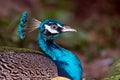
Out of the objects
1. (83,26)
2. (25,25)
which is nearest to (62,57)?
(25,25)

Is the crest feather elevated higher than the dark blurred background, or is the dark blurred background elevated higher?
the dark blurred background

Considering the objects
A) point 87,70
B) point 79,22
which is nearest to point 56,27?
point 87,70

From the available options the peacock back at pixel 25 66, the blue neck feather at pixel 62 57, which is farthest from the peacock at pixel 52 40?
the peacock back at pixel 25 66

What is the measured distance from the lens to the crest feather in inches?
133

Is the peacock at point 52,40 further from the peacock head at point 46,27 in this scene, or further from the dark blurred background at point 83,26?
the dark blurred background at point 83,26

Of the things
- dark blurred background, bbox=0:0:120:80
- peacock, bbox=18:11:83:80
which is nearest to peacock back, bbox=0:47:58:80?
peacock, bbox=18:11:83:80

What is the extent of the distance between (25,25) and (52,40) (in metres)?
0.25

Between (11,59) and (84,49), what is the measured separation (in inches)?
104

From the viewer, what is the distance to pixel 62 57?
11.6ft

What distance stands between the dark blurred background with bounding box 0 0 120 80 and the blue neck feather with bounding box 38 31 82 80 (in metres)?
1.13

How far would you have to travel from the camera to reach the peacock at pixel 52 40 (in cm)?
340

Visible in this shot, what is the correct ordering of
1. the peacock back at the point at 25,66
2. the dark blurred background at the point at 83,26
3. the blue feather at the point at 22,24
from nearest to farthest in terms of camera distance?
1. the peacock back at the point at 25,66
2. the blue feather at the point at 22,24
3. the dark blurred background at the point at 83,26

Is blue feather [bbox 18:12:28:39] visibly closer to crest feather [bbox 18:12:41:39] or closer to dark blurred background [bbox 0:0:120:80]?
crest feather [bbox 18:12:41:39]

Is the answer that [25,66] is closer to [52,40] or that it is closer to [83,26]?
[52,40]
